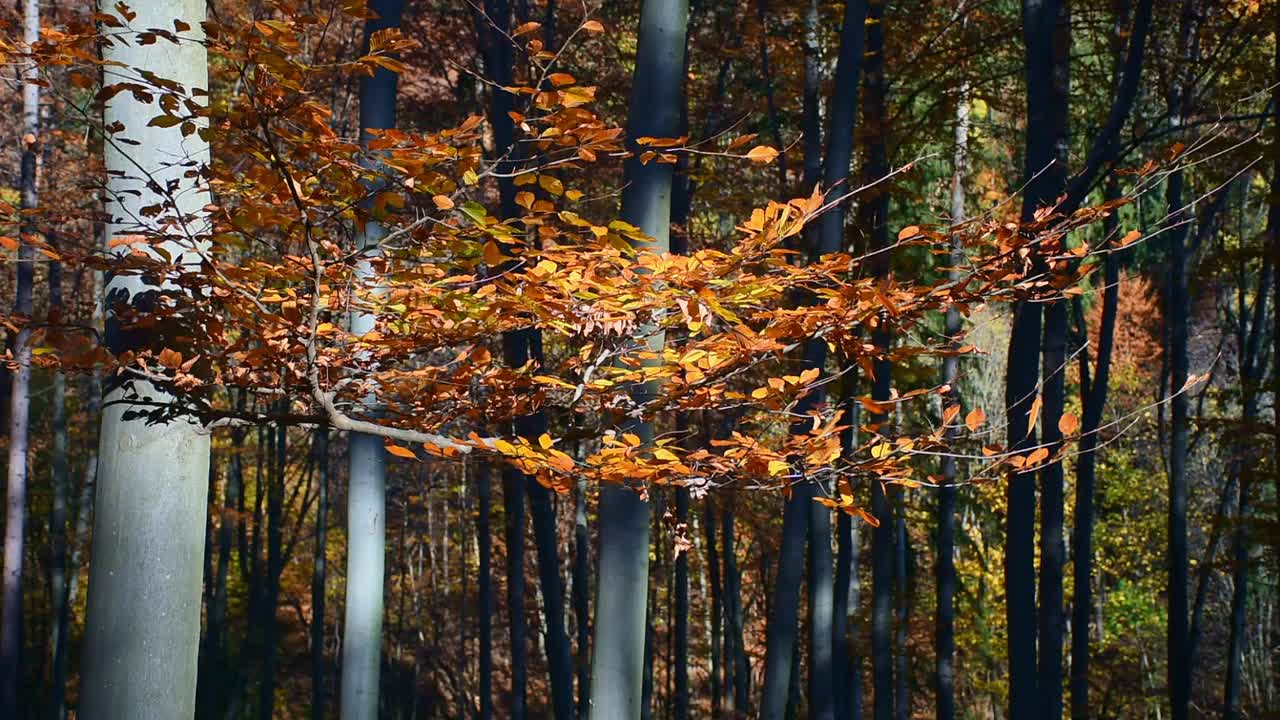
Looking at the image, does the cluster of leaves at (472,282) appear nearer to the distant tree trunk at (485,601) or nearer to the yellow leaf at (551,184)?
the yellow leaf at (551,184)

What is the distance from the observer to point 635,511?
12.8 feet

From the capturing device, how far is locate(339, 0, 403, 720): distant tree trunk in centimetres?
518

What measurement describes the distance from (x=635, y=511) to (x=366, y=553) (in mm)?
2013

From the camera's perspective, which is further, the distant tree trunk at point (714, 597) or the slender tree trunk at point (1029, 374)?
the distant tree trunk at point (714, 597)

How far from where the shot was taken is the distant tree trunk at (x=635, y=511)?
387 cm

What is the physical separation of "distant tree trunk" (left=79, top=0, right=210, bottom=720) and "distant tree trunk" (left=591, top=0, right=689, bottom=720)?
158 centimetres

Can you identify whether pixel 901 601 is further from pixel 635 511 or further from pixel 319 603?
pixel 635 511

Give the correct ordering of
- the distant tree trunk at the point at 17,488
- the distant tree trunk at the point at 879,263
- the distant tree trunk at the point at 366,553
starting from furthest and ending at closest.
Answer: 1. the distant tree trunk at the point at 17,488
2. the distant tree trunk at the point at 879,263
3. the distant tree trunk at the point at 366,553

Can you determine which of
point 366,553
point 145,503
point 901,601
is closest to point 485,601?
point 901,601

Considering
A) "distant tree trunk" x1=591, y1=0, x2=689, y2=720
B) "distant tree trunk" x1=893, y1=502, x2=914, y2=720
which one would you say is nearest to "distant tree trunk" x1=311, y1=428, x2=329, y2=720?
"distant tree trunk" x1=893, y1=502, x2=914, y2=720

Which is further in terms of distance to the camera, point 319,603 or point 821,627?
point 319,603

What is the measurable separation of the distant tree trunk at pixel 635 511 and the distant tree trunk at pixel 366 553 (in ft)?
5.60

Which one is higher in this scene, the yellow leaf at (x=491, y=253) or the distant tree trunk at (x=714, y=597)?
the yellow leaf at (x=491, y=253)

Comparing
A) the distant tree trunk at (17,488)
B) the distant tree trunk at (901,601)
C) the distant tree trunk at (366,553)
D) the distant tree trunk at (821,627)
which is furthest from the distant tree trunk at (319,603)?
the distant tree trunk at (366,553)
